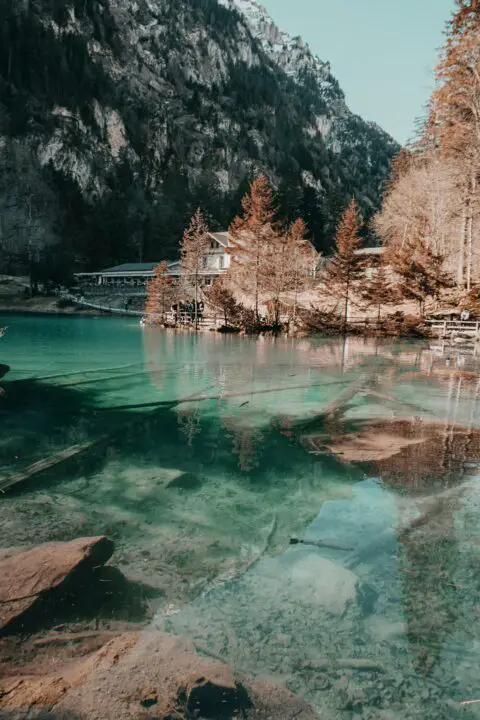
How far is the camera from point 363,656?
357 cm

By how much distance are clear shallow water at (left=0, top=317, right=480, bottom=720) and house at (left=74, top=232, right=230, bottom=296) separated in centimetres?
5626

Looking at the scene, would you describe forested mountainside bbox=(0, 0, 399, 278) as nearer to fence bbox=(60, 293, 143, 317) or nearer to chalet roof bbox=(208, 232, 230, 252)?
fence bbox=(60, 293, 143, 317)

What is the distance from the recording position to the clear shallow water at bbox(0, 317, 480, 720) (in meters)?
3.56

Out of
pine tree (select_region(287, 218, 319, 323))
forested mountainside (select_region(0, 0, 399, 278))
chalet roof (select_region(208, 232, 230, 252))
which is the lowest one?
pine tree (select_region(287, 218, 319, 323))

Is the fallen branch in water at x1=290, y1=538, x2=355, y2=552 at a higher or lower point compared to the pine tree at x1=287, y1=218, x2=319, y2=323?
lower

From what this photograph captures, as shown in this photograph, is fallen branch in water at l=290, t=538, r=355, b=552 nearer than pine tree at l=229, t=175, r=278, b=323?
Yes

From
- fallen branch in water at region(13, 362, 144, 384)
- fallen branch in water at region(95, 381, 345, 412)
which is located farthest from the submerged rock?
fallen branch in water at region(13, 362, 144, 384)

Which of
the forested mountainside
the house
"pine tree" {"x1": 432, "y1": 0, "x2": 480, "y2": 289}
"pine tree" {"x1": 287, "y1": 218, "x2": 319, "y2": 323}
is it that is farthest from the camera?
the forested mountainside

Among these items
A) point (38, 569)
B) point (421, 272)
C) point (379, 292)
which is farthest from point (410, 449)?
point (379, 292)

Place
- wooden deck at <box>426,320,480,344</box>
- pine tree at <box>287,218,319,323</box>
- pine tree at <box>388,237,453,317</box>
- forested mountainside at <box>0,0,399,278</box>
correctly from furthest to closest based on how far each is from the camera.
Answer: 1. forested mountainside at <box>0,0,399,278</box>
2. pine tree at <box>287,218,319,323</box>
3. pine tree at <box>388,237,453,317</box>
4. wooden deck at <box>426,320,480,344</box>

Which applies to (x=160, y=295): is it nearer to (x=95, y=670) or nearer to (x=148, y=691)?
(x=95, y=670)

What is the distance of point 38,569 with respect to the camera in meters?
4.25

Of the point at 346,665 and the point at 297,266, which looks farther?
the point at 297,266

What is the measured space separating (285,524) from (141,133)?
13103cm
